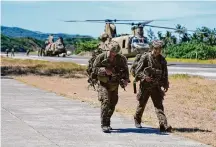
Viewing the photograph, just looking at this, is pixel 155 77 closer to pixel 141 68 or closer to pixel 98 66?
pixel 141 68

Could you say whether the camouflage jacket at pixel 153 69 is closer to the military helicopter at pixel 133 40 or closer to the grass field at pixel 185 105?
the grass field at pixel 185 105

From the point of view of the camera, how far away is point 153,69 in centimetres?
1043

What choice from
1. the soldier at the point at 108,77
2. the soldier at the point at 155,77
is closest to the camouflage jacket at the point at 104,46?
the soldier at the point at 108,77

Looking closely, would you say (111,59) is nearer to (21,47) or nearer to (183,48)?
(183,48)

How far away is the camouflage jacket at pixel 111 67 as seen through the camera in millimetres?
10469

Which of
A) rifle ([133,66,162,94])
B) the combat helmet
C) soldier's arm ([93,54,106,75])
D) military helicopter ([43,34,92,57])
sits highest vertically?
the combat helmet

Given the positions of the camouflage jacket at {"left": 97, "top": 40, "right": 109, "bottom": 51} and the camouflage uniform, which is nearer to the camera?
the camouflage jacket at {"left": 97, "top": 40, "right": 109, "bottom": 51}

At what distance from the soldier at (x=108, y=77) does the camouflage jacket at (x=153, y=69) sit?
297mm

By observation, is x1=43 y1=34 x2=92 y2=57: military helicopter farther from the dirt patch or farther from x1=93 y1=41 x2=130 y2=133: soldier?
x1=93 y1=41 x2=130 y2=133: soldier

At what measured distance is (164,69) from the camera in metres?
10.5

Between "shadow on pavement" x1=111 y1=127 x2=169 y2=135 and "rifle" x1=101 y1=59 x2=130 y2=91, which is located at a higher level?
"rifle" x1=101 y1=59 x2=130 y2=91

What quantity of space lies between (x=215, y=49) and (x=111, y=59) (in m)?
47.1

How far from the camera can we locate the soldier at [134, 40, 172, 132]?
34.1ft

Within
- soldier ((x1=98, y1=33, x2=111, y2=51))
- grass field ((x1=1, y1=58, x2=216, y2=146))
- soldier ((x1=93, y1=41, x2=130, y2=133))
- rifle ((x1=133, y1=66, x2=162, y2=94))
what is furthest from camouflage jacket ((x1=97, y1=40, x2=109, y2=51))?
grass field ((x1=1, y1=58, x2=216, y2=146))
